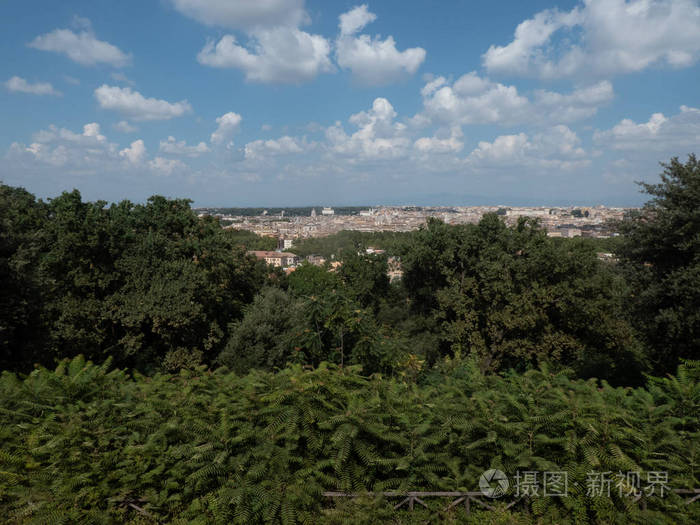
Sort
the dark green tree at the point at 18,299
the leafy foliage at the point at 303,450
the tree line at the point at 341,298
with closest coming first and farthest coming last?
1. the leafy foliage at the point at 303,450
2. the dark green tree at the point at 18,299
3. the tree line at the point at 341,298

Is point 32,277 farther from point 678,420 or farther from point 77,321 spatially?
point 678,420

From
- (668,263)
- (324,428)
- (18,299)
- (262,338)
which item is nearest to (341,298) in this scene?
(324,428)

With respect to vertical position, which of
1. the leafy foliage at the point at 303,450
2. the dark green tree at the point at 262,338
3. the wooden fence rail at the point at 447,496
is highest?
the leafy foliage at the point at 303,450

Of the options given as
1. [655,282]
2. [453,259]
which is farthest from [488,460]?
[453,259]

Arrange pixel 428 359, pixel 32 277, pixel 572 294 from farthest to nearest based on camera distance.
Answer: pixel 428 359
pixel 572 294
pixel 32 277

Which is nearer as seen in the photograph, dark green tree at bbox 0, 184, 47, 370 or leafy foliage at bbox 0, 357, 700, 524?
leafy foliage at bbox 0, 357, 700, 524

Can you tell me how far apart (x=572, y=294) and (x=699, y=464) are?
37.0 ft

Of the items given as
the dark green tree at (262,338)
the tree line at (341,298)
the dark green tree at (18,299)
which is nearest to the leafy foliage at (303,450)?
the tree line at (341,298)

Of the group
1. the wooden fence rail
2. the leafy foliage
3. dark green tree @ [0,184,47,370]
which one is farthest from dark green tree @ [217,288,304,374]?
the wooden fence rail

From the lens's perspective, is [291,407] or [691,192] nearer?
[291,407]

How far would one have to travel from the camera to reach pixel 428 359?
55.1ft

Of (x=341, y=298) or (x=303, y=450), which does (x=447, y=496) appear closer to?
(x=303, y=450)

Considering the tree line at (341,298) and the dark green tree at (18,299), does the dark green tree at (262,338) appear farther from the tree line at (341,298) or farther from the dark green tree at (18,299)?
the dark green tree at (18,299)

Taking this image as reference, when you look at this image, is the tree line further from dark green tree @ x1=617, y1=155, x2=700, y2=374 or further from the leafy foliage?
the leafy foliage
